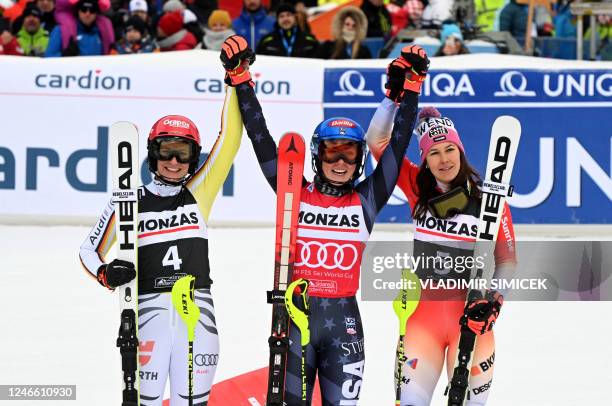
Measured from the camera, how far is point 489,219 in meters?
6.33

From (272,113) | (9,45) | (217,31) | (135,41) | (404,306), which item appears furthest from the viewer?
(9,45)

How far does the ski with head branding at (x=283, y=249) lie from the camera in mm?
6059

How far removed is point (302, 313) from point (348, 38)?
795 centimetres

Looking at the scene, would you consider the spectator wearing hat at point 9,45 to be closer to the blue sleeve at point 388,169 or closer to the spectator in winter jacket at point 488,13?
the spectator in winter jacket at point 488,13

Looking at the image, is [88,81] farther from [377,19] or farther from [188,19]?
[377,19]

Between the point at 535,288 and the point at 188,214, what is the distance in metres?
5.71

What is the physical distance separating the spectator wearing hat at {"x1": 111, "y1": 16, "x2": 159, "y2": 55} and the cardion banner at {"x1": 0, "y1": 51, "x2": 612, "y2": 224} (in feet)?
2.65

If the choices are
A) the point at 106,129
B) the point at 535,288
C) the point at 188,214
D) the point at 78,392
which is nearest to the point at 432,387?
the point at 188,214

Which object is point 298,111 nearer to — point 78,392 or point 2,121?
point 2,121

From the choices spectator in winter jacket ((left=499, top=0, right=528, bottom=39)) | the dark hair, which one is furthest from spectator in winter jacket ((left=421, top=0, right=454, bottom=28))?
the dark hair

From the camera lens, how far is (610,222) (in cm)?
1298

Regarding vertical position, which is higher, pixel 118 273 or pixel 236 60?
pixel 236 60

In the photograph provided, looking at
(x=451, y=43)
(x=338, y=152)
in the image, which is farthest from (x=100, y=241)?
(x=451, y=43)

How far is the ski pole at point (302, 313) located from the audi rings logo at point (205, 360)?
1.45ft
